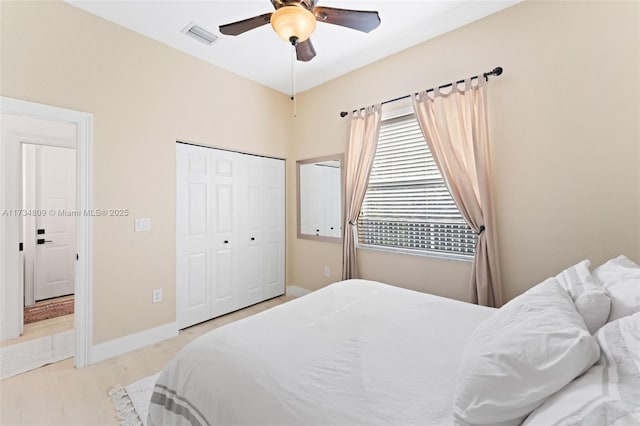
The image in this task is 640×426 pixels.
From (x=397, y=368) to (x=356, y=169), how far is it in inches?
93.4

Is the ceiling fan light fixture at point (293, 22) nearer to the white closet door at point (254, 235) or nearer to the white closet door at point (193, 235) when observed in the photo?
the white closet door at point (193, 235)

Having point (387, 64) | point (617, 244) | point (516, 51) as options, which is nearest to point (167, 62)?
point (387, 64)

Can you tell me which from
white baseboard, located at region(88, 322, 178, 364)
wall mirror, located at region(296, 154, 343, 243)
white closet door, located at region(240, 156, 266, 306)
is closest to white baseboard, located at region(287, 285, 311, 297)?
white closet door, located at region(240, 156, 266, 306)

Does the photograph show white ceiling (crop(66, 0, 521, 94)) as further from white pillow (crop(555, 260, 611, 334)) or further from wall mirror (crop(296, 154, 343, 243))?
white pillow (crop(555, 260, 611, 334))

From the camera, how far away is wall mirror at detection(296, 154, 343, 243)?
3574mm

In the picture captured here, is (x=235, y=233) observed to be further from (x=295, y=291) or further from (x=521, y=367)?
(x=521, y=367)

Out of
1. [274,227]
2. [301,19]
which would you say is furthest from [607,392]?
[274,227]

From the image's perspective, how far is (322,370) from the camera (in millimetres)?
1120

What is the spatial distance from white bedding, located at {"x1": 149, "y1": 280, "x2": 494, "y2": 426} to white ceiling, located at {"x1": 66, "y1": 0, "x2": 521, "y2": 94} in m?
2.43

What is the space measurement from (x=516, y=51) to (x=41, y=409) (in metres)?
4.27

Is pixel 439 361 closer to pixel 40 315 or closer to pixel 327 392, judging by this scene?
pixel 327 392

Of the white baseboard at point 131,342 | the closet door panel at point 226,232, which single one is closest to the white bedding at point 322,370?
the white baseboard at point 131,342

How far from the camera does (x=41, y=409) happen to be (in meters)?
1.83

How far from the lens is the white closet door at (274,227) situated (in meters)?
3.91
